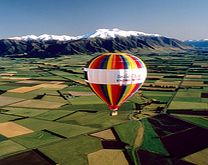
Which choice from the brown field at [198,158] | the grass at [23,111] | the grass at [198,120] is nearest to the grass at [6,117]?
the grass at [23,111]

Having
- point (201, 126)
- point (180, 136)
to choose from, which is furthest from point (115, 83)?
point (201, 126)

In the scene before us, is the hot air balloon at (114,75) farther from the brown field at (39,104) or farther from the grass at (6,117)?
the brown field at (39,104)

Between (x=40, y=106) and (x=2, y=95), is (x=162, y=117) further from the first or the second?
(x=2, y=95)

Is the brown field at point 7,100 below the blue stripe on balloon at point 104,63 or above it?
below

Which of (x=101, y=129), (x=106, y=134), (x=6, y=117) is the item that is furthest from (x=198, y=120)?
(x=6, y=117)

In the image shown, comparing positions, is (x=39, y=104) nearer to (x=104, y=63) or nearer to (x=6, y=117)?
(x=6, y=117)

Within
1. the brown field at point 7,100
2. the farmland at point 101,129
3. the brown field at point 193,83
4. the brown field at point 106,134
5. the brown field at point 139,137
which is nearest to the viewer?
the farmland at point 101,129

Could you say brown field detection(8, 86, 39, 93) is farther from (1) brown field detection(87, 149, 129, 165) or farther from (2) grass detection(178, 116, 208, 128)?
(1) brown field detection(87, 149, 129, 165)
